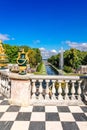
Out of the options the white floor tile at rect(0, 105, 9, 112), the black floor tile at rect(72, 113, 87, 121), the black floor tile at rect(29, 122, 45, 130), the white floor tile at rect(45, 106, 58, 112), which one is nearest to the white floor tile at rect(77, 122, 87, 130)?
the black floor tile at rect(72, 113, 87, 121)

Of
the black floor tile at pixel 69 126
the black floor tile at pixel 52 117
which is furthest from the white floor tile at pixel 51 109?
the black floor tile at pixel 69 126

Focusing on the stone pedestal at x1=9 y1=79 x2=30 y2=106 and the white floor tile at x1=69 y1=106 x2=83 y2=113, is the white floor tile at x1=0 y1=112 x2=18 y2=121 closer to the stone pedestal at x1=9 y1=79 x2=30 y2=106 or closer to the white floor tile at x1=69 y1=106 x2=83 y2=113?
the stone pedestal at x1=9 y1=79 x2=30 y2=106

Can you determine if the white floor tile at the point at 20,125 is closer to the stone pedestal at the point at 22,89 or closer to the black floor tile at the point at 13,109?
the black floor tile at the point at 13,109

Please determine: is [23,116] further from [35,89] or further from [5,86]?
[5,86]

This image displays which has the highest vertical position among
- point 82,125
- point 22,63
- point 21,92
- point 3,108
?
point 22,63

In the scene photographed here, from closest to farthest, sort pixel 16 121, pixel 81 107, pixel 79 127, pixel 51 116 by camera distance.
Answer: pixel 79 127 < pixel 16 121 < pixel 51 116 < pixel 81 107

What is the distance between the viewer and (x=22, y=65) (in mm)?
5516

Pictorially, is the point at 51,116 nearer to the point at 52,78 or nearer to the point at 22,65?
the point at 52,78

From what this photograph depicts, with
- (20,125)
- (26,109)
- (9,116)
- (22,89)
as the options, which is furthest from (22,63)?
(20,125)

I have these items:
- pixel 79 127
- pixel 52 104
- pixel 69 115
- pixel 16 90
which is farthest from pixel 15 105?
pixel 79 127

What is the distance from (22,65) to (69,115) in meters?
2.04

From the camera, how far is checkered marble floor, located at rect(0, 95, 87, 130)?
3.99 meters

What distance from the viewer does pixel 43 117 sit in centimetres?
454

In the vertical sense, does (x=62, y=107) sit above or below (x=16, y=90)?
below
